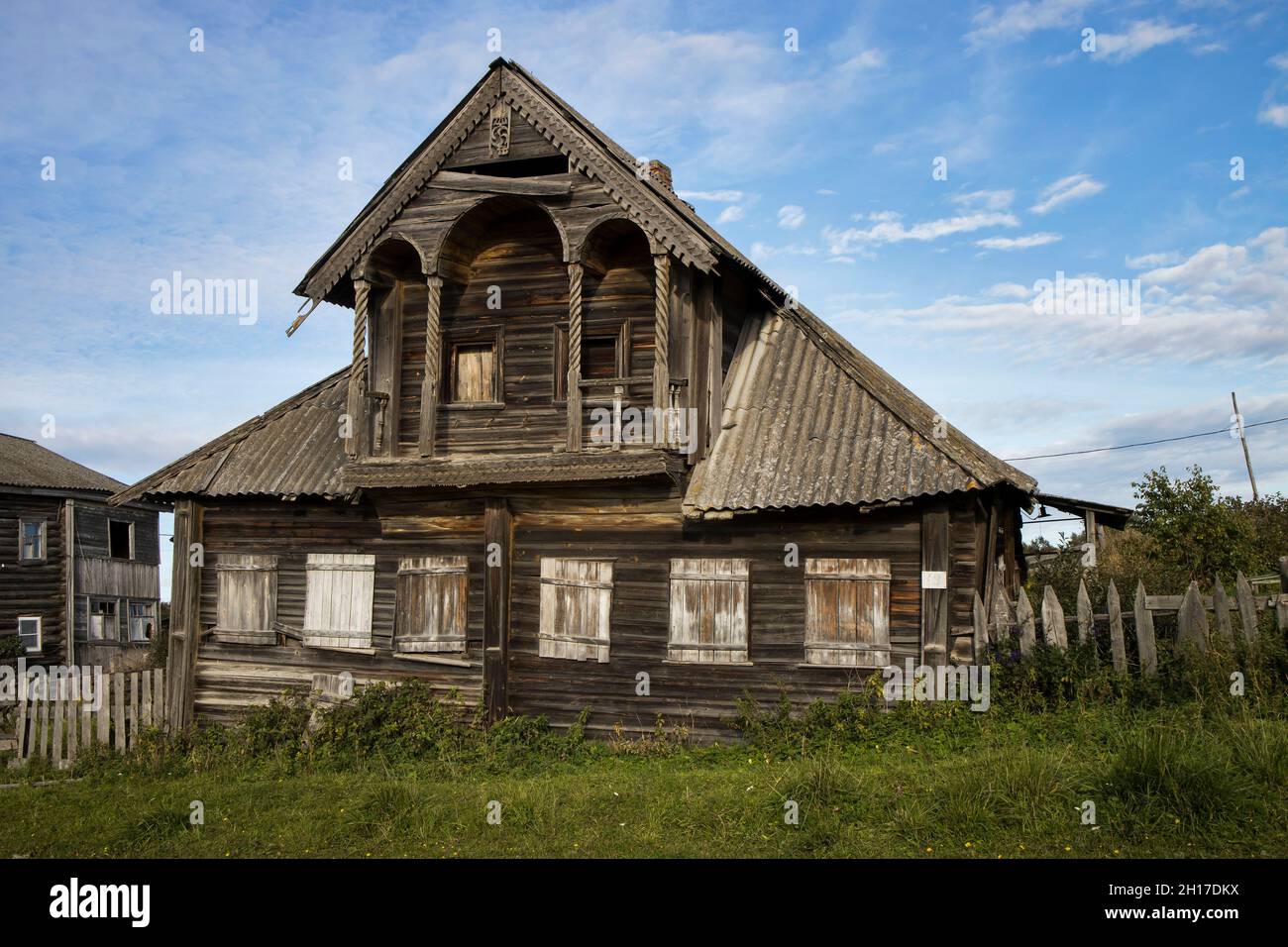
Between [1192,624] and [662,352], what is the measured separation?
7130 millimetres

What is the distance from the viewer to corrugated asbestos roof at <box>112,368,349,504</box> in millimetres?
17469

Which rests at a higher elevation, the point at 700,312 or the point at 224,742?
the point at 700,312

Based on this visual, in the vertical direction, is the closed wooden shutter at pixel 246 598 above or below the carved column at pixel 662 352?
below

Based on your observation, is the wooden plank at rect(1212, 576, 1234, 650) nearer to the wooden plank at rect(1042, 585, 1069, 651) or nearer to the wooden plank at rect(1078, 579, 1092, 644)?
the wooden plank at rect(1078, 579, 1092, 644)

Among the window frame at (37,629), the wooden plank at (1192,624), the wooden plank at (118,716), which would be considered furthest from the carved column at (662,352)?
the window frame at (37,629)

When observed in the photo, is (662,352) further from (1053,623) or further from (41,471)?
(41,471)

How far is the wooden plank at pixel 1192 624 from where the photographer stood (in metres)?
11.7

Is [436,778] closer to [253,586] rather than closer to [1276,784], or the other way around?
[253,586]

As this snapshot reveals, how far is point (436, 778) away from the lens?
44.3ft

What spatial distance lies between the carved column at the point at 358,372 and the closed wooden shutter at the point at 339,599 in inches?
81.9

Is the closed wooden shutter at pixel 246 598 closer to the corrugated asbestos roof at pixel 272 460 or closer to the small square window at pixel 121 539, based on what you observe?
the corrugated asbestos roof at pixel 272 460

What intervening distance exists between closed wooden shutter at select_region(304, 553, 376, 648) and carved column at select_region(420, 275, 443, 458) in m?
2.46
